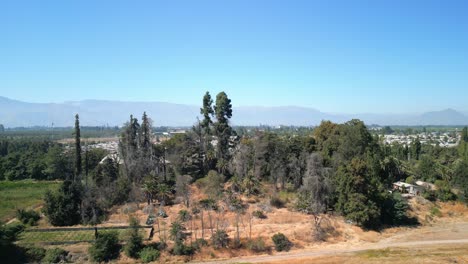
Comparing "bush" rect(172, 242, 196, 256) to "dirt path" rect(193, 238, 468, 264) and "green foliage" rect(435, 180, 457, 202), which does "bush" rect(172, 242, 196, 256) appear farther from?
"green foliage" rect(435, 180, 457, 202)

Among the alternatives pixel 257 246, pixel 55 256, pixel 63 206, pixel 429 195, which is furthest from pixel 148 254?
pixel 429 195

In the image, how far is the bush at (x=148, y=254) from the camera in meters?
30.5

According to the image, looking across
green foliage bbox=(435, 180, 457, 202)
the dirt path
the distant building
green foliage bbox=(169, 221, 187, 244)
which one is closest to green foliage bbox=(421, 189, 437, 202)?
green foliage bbox=(435, 180, 457, 202)

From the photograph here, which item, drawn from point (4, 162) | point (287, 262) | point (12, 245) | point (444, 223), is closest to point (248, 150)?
point (287, 262)

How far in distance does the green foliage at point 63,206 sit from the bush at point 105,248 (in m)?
8.48

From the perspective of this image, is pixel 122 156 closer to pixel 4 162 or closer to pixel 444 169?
pixel 4 162

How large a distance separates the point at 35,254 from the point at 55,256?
194cm

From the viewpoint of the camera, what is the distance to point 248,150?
5194cm

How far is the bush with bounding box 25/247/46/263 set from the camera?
3005 centimetres

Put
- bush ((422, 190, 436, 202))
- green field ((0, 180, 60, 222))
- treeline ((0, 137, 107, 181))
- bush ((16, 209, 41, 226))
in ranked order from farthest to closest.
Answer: treeline ((0, 137, 107, 181)), bush ((422, 190, 436, 202)), green field ((0, 180, 60, 222)), bush ((16, 209, 41, 226))

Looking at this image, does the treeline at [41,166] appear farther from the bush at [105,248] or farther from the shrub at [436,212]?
the shrub at [436,212]

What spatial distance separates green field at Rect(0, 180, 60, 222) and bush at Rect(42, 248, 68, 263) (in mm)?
12522

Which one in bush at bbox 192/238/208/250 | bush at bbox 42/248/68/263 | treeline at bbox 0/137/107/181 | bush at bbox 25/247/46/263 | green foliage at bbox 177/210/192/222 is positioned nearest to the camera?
bush at bbox 42/248/68/263

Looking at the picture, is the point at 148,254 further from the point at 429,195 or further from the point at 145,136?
the point at 429,195
